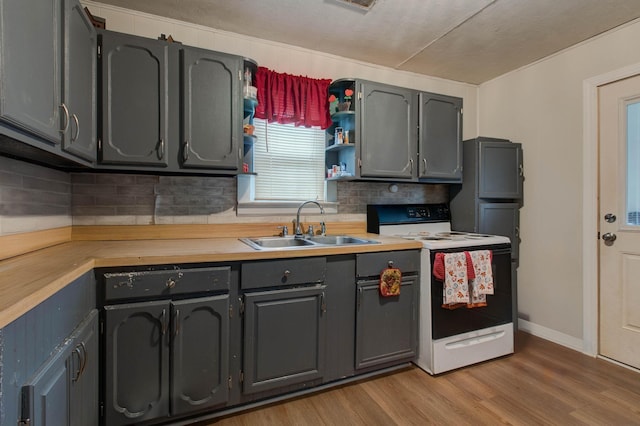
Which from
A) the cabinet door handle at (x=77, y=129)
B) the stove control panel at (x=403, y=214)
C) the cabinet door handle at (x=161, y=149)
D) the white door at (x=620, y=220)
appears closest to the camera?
the cabinet door handle at (x=77, y=129)

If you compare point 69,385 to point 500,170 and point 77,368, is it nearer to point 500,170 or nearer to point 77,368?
point 77,368

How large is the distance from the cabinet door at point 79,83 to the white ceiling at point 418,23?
0.65 meters

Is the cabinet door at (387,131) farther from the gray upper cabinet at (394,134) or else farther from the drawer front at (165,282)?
the drawer front at (165,282)

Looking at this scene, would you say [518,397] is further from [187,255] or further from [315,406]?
[187,255]

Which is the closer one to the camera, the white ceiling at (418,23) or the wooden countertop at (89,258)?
the wooden countertop at (89,258)

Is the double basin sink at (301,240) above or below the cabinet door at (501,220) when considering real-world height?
below

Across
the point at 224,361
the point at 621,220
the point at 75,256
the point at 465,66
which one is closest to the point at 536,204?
the point at 621,220

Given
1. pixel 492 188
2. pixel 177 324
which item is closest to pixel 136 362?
pixel 177 324

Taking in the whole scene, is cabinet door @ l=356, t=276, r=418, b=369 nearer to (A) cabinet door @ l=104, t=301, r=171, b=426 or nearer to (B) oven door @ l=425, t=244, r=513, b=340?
(B) oven door @ l=425, t=244, r=513, b=340

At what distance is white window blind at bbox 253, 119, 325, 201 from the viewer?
8.32 ft

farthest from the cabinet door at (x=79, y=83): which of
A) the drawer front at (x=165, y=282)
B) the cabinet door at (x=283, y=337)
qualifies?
the cabinet door at (x=283, y=337)

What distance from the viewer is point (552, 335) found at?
108 inches

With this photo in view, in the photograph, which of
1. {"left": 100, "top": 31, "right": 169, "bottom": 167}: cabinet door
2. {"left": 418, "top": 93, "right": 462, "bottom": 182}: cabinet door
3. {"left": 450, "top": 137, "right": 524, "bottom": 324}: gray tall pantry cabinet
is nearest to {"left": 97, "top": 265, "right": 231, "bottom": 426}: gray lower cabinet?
{"left": 100, "top": 31, "right": 169, "bottom": 167}: cabinet door

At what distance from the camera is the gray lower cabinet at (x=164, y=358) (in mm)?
1481
